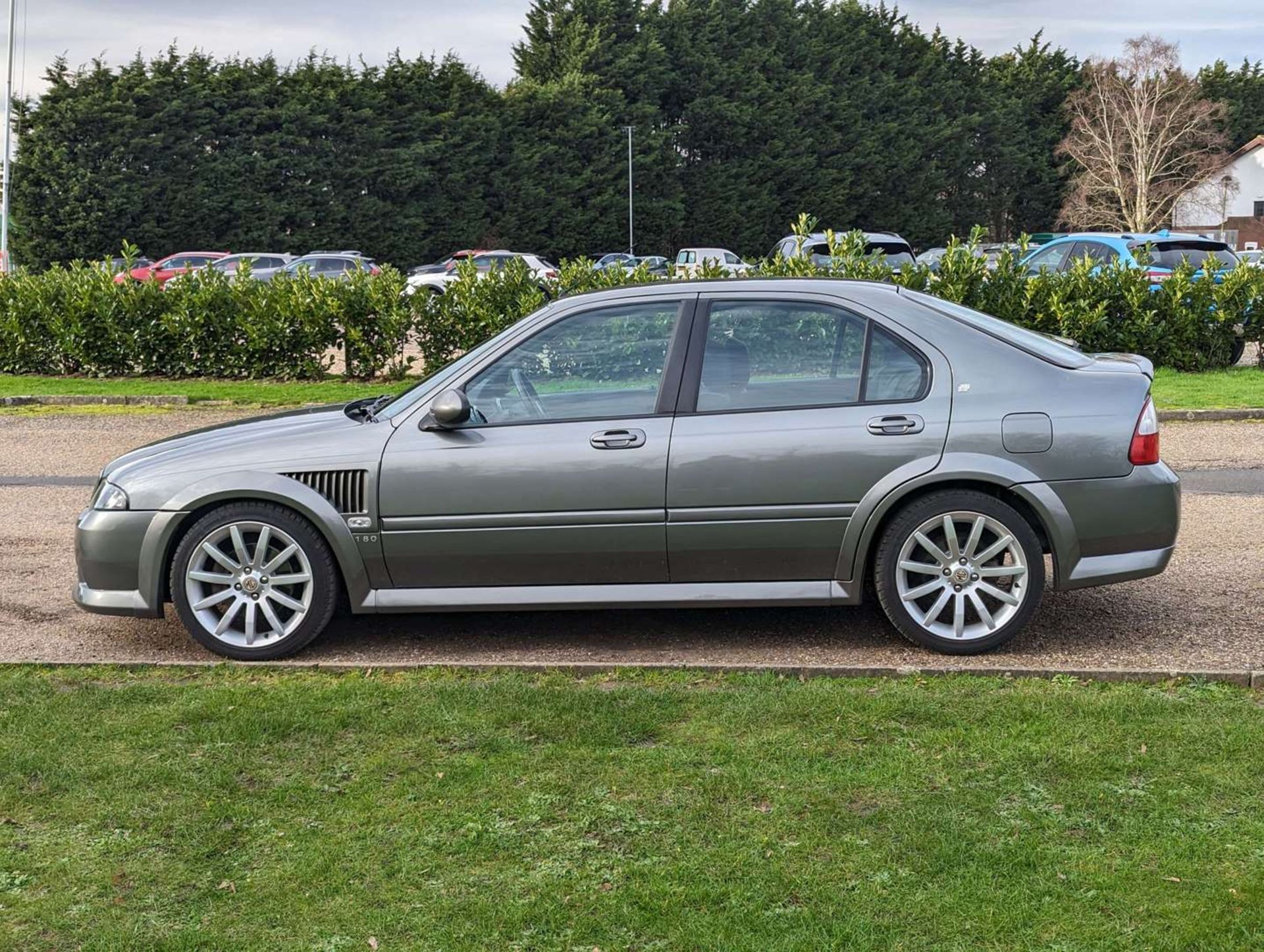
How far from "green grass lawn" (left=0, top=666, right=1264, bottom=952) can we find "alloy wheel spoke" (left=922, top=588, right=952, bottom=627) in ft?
1.49

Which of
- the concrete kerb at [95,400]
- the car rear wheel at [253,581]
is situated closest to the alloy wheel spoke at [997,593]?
the car rear wheel at [253,581]

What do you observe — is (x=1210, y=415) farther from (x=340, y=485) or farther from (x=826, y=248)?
(x=826, y=248)

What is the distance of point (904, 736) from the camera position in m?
4.73

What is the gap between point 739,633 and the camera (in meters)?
6.29

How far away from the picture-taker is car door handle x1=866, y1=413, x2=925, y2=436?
5.73m

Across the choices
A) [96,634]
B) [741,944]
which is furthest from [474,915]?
[96,634]

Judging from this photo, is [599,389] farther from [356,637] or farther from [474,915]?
[474,915]

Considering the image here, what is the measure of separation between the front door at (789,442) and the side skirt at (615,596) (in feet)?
0.14

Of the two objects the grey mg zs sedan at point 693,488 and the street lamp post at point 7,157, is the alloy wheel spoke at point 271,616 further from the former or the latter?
the street lamp post at point 7,157

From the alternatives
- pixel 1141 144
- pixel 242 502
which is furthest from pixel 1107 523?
pixel 1141 144

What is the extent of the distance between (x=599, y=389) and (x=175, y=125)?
51.3 meters

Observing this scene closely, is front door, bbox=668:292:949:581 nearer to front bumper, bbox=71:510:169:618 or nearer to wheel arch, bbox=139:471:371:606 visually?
wheel arch, bbox=139:471:371:606

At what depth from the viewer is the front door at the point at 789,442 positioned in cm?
571

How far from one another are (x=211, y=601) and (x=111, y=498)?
647mm
